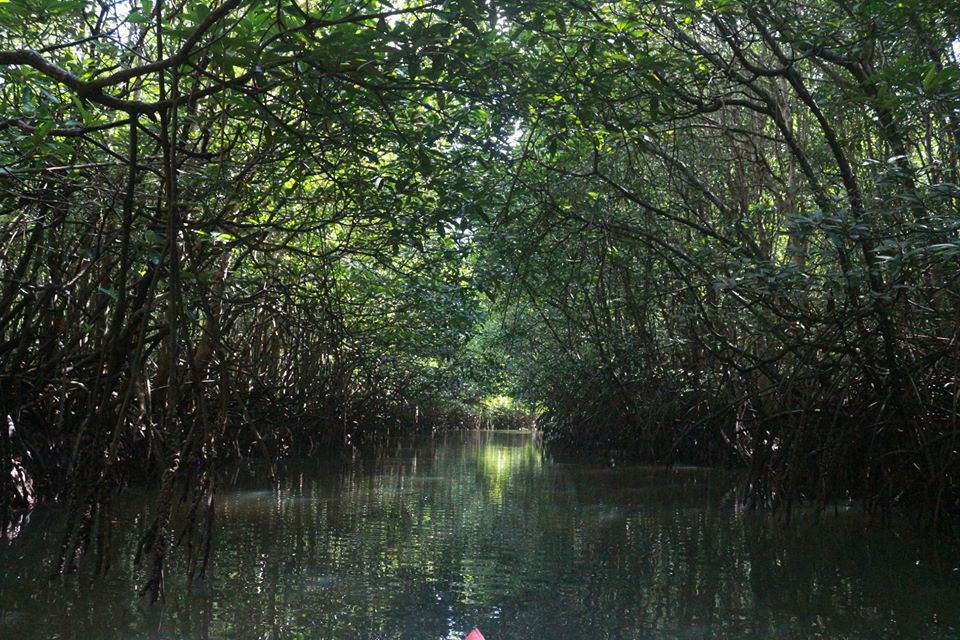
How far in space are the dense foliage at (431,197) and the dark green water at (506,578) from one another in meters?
0.35

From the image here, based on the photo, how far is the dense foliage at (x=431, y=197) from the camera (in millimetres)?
4047

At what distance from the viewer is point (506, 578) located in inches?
202

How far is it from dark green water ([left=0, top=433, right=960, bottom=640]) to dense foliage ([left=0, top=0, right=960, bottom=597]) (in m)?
0.35

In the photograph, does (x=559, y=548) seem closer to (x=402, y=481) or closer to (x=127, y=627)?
(x=127, y=627)

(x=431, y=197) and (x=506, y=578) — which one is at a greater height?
(x=431, y=197)

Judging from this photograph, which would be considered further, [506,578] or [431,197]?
[431,197]

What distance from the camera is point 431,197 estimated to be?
21.0 ft

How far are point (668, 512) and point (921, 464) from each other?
7.78ft

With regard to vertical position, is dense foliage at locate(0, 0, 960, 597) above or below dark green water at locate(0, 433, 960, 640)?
above

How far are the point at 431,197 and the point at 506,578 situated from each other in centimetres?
274

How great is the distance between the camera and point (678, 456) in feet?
45.2

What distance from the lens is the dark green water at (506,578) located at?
4.11m

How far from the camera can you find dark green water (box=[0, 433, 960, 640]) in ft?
13.5

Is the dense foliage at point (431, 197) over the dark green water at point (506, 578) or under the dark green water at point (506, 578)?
over
